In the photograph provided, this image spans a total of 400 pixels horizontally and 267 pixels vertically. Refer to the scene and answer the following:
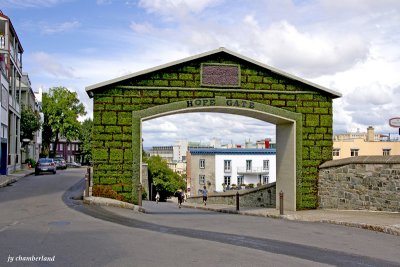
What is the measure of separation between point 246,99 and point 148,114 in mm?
4380

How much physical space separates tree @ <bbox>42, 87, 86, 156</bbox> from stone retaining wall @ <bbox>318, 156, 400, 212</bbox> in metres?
57.4

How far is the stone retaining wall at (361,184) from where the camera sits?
56.7 feet

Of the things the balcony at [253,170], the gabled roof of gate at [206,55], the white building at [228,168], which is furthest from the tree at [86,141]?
the gabled roof of gate at [206,55]

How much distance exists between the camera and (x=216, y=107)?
20.5 meters

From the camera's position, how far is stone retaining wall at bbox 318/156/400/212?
56.7ft

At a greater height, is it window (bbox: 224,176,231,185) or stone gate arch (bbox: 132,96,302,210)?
stone gate arch (bbox: 132,96,302,210)

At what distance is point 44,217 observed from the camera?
14.3 metres

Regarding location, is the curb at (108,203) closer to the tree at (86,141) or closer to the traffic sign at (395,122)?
the traffic sign at (395,122)

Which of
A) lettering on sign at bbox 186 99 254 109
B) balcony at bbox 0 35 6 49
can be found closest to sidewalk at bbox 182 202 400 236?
lettering on sign at bbox 186 99 254 109

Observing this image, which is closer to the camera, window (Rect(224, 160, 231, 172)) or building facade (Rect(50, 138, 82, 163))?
window (Rect(224, 160, 231, 172))

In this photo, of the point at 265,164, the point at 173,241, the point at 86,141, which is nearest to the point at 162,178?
the point at 265,164

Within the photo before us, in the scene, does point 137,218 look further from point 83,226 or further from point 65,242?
point 65,242

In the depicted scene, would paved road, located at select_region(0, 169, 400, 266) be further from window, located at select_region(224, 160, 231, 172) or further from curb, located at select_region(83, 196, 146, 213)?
window, located at select_region(224, 160, 231, 172)

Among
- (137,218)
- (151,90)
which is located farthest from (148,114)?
(137,218)
